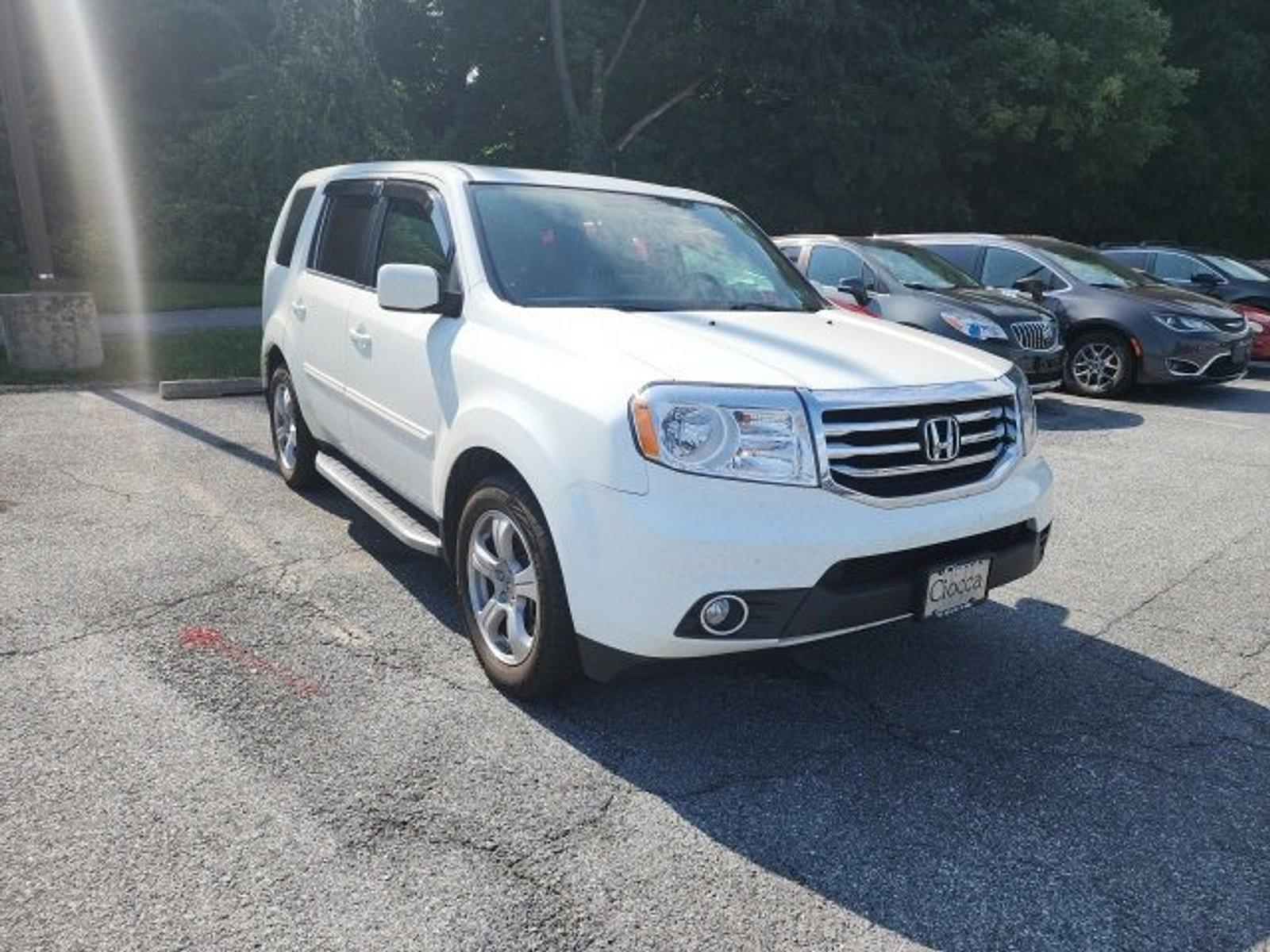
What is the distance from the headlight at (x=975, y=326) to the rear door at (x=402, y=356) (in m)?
5.79

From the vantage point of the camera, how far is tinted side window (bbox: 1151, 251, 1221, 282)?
1373 centimetres

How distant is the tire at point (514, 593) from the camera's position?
3148 mm

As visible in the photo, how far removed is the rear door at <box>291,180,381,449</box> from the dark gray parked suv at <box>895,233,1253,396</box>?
25.3 ft

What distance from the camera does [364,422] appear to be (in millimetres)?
4543

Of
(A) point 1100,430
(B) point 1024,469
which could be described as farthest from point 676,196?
(A) point 1100,430

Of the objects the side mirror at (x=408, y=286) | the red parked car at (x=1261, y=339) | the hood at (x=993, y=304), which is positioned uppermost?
the side mirror at (x=408, y=286)

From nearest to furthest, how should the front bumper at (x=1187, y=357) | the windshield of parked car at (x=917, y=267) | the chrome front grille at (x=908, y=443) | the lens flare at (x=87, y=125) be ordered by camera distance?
1. the chrome front grille at (x=908, y=443)
2. the windshield of parked car at (x=917, y=267)
3. the front bumper at (x=1187, y=357)
4. the lens flare at (x=87, y=125)

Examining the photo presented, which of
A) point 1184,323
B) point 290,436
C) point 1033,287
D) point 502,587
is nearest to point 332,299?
point 290,436

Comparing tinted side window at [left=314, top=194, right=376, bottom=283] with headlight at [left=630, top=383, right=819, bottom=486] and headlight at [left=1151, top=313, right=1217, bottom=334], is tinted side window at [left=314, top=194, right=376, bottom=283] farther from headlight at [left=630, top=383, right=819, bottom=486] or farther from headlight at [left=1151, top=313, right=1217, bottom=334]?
headlight at [left=1151, top=313, right=1217, bottom=334]

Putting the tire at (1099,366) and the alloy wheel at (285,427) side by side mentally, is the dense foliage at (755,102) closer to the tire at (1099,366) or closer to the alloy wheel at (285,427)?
the tire at (1099,366)

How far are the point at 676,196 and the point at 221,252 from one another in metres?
18.7

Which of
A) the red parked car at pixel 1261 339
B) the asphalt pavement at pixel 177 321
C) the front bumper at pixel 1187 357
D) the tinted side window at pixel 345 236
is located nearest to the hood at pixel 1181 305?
the front bumper at pixel 1187 357

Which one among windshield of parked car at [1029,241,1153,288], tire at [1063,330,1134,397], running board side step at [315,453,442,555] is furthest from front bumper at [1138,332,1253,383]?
running board side step at [315,453,442,555]

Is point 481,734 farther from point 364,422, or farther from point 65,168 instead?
point 65,168
